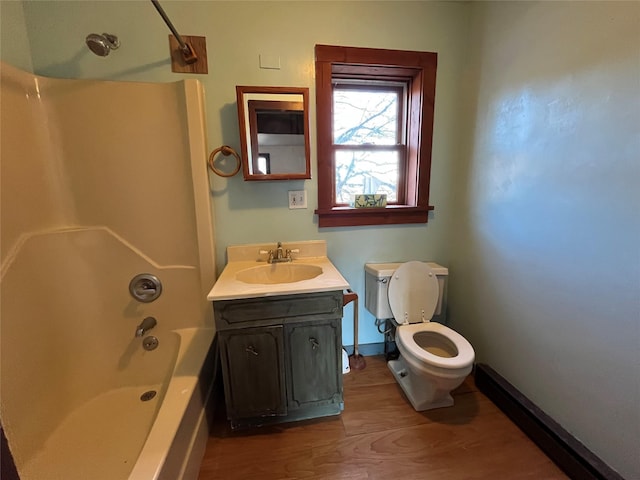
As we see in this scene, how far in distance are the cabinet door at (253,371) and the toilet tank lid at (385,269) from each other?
76 cm

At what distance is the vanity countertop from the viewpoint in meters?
1.33

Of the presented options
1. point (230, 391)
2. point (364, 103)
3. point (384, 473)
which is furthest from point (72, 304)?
point (364, 103)

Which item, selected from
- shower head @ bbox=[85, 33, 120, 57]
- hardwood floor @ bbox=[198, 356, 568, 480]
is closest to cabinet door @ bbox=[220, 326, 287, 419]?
hardwood floor @ bbox=[198, 356, 568, 480]

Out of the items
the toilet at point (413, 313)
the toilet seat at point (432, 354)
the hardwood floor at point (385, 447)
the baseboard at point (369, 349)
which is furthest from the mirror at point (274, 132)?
the hardwood floor at point (385, 447)

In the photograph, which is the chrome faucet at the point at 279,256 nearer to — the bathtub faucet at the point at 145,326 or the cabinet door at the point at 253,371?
the cabinet door at the point at 253,371

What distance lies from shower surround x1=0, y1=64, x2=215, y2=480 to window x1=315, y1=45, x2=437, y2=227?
2.44ft

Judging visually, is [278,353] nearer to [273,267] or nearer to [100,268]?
[273,267]

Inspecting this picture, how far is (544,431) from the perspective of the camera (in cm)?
138

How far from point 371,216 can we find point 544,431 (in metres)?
1.41

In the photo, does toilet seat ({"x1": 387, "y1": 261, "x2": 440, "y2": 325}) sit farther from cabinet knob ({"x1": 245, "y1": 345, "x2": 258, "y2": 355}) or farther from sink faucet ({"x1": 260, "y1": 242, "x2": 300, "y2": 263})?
cabinet knob ({"x1": 245, "y1": 345, "x2": 258, "y2": 355})

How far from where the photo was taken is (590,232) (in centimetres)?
118

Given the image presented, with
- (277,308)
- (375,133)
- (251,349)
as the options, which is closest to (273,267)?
(277,308)

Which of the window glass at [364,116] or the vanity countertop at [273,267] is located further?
the window glass at [364,116]

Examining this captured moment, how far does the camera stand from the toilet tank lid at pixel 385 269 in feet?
6.06
